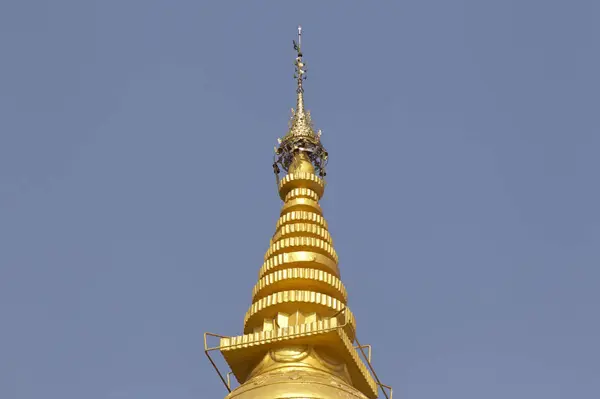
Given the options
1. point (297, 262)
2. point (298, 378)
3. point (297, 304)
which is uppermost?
point (297, 262)

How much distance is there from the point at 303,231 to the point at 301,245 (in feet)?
2.69

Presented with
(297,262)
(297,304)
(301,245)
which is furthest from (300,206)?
(297,304)

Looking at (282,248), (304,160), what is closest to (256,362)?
(282,248)

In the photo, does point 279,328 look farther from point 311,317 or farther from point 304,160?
point 304,160

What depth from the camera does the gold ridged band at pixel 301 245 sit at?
94.1ft

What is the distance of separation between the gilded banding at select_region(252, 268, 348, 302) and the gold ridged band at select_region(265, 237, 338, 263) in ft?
3.45

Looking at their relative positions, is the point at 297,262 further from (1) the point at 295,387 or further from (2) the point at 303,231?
(1) the point at 295,387

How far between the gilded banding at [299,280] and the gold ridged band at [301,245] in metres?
1.05

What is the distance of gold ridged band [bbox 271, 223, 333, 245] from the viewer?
29422 millimetres

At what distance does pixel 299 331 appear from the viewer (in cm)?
2567

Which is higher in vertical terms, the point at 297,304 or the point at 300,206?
the point at 300,206

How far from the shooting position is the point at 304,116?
34.6 m

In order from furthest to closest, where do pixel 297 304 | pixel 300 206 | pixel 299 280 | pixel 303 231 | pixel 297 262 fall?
1. pixel 300 206
2. pixel 303 231
3. pixel 297 262
4. pixel 299 280
5. pixel 297 304

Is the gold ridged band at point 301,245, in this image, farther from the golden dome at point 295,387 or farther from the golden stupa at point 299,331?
the golden dome at point 295,387
